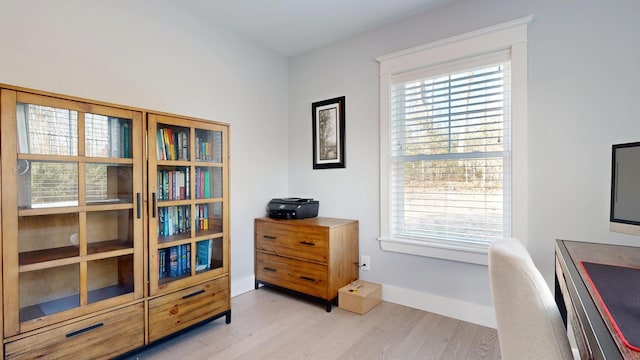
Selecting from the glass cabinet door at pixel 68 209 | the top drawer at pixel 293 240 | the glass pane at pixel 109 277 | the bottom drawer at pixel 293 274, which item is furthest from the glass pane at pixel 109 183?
the bottom drawer at pixel 293 274

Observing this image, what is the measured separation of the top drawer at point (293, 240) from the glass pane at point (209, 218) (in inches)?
26.9

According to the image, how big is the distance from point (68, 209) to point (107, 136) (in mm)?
433

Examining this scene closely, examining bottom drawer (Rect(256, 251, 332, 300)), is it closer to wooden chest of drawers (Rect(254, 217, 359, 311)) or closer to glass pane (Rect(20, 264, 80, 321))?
wooden chest of drawers (Rect(254, 217, 359, 311))

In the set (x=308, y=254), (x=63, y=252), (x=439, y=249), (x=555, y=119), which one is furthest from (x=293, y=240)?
(x=555, y=119)

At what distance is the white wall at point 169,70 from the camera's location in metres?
1.80

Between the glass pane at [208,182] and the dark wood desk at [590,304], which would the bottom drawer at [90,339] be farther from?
the dark wood desk at [590,304]

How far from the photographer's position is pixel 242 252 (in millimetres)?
2980

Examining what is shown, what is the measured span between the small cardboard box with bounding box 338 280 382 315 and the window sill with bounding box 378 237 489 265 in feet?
1.21

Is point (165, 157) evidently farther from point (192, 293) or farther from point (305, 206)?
point (305, 206)

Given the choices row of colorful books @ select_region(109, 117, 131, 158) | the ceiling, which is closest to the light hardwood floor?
row of colorful books @ select_region(109, 117, 131, 158)

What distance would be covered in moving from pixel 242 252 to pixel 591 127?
2.82m

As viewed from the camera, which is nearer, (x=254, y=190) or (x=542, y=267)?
(x=542, y=267)

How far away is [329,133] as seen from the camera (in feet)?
10.2

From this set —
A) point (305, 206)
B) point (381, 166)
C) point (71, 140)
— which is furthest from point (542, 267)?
point (71, 140)
